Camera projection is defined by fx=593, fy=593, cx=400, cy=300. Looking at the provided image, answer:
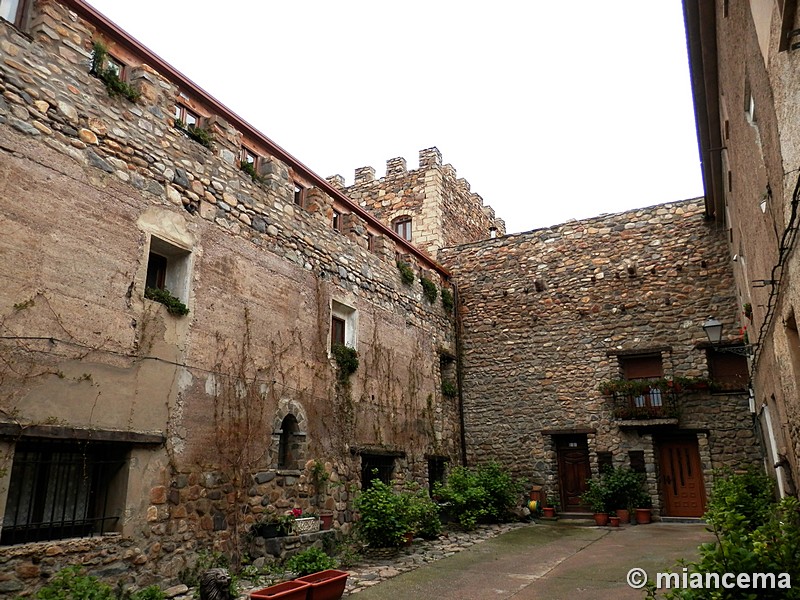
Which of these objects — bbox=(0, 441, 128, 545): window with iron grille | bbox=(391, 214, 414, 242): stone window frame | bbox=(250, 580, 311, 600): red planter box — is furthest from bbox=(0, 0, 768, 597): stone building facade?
bbox=(391, 214, 414, 242): stone window frame

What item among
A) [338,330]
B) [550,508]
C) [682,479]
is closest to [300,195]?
[338,330]

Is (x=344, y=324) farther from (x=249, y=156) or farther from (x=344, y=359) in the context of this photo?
(x=249, y=156)

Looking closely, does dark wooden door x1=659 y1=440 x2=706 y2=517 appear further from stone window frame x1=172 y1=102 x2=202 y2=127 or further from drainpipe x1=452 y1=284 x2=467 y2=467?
stone window frame x1=172 y1=102 x2=202 y2=127

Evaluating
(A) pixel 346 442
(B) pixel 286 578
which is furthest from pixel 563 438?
(B) pixel 286 578

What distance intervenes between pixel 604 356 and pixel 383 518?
689 centimetres

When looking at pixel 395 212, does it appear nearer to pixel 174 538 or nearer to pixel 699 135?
pixel 699 135

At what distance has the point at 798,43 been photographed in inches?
130

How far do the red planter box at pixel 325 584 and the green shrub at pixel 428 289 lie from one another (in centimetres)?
818

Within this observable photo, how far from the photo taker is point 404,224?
17.9m

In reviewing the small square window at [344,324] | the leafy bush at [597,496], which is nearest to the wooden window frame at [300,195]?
the small square window at [344,324]

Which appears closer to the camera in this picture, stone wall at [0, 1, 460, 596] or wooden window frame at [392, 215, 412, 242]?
stone wall at [0, 1, 460, 596]

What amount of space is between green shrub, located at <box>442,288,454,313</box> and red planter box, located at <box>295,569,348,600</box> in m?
9.02

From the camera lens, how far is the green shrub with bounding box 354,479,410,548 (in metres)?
8.92

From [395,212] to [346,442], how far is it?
961 centimetres
